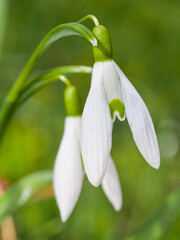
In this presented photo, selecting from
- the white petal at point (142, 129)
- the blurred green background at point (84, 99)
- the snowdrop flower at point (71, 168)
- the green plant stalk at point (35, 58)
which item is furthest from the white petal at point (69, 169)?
the blurred green background at point (84, 99)

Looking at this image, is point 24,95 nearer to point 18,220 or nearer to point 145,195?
point 18,220

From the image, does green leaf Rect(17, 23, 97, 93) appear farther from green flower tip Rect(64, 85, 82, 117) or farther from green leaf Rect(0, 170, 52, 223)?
green leaf Rect(0, 170, 52, 223)

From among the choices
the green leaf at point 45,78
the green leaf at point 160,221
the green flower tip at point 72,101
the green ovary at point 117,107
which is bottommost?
the green leaf at point 160,221

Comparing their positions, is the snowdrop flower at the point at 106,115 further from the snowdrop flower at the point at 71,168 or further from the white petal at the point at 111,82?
the snowdrop flower at the point at 71,168

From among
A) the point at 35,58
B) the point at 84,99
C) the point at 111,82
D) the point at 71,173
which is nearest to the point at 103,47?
the point at 111,82

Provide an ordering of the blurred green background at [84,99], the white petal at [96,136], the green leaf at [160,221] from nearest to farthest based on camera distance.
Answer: the white petal at [96,136] → the green leaf at [160,221] → the blurred green background at [84,99]

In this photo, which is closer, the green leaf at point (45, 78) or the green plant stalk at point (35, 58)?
the green plant stalk at point (35, 58)

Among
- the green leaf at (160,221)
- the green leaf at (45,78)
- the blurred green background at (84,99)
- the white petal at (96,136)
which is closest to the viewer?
the white petal at (96,136)

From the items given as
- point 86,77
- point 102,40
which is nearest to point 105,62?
point 102,40
